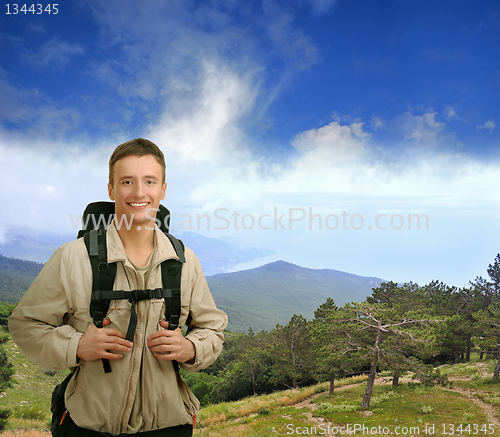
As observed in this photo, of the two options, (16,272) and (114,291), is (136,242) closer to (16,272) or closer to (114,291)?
(114,291)

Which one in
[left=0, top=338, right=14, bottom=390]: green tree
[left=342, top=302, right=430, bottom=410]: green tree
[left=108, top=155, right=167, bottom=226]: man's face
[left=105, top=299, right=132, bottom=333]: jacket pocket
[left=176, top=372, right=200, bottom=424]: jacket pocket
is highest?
[left=108, top=155, right=167, bottom=226]: man's face

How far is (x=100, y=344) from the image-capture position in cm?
207

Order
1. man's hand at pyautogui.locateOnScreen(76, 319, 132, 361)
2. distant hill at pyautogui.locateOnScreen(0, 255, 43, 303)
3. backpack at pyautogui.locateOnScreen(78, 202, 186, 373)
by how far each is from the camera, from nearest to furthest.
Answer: man's hand at pyautogui.locateOnScreen(76, 319, 132, 361) < backpack at pyautogui.locateOnScreen(78, 202, 186, 373) < distant hill at pyautogui.locateOnScreen(0, 255, 43, 303)

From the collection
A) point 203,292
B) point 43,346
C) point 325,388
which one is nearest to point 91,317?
point 43,346

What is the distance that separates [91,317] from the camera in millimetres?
2258

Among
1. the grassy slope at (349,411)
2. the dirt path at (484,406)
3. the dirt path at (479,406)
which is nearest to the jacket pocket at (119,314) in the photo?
the grassy slope at (349,411)

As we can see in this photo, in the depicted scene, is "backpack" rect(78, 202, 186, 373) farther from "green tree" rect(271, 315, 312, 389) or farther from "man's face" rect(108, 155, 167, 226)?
"green tree" rect(271, 315, 312, 389)

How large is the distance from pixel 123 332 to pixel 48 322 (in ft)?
1.84

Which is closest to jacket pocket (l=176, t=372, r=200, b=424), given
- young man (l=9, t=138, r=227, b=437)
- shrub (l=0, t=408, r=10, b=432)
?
young man (l=9, t=138, r=227, b=437)

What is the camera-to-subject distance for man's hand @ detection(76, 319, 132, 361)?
2.08m

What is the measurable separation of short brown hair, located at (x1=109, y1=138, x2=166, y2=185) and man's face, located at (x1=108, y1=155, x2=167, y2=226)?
4cm

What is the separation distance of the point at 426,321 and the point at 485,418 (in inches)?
202

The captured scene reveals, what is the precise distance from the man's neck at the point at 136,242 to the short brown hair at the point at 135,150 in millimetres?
480

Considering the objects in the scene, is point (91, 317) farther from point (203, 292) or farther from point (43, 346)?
point (203, 292)
